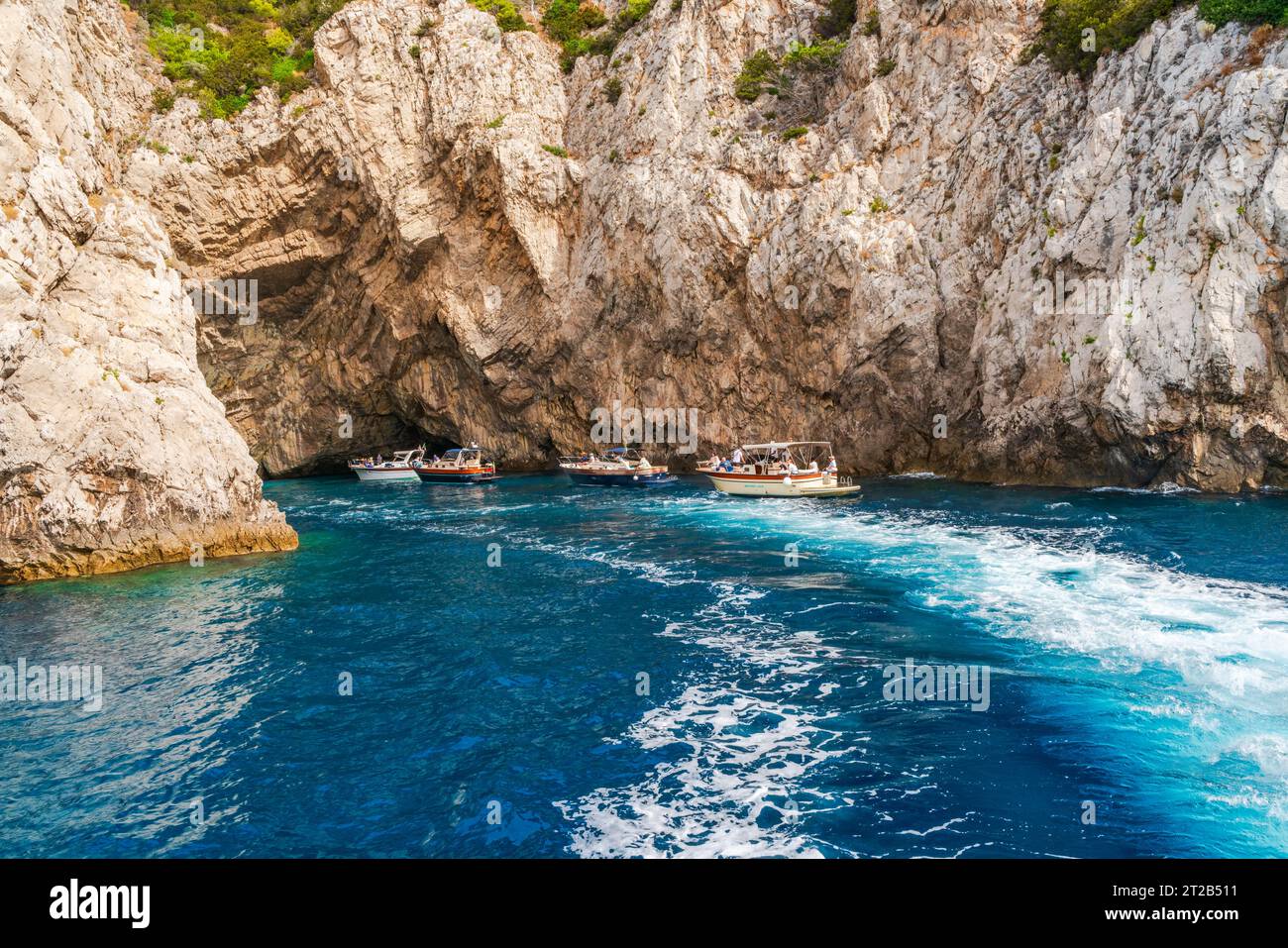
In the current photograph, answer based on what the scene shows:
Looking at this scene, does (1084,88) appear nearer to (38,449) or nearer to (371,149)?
(371,149)

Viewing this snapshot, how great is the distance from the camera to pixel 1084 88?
1407 inches

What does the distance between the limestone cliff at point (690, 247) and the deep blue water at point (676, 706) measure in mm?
9343

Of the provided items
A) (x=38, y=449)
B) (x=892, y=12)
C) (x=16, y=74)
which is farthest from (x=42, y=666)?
(x=892, y=12)

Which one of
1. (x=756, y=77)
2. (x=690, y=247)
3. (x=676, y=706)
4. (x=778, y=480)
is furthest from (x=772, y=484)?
(x=756, y=77)

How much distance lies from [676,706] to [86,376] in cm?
2253

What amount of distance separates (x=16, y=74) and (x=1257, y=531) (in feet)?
140

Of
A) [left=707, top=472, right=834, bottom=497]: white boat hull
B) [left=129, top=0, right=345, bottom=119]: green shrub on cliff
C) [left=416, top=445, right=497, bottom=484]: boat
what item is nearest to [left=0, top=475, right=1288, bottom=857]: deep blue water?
[left=707, top=472, right=834, bottom=497]: white boat hull

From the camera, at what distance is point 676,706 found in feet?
37.8

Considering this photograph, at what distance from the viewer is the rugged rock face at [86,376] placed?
2144cm

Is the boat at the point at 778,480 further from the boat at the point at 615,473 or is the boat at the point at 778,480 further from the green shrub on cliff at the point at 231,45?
the green shrub on cliff at the point at 231,45

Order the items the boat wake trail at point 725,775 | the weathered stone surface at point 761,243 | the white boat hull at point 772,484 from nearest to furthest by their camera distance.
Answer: the boat wake trail at point 725,775 < the weathered stone surface at point 761,243 < the white boat hull at point 772,484

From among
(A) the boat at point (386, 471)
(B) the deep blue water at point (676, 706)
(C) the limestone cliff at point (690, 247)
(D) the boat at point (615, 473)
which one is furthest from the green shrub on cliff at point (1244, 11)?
(A) the boat at point (386, 471)

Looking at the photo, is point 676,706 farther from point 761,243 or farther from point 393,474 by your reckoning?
point 393,474

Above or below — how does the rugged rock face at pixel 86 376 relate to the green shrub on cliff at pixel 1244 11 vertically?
below
